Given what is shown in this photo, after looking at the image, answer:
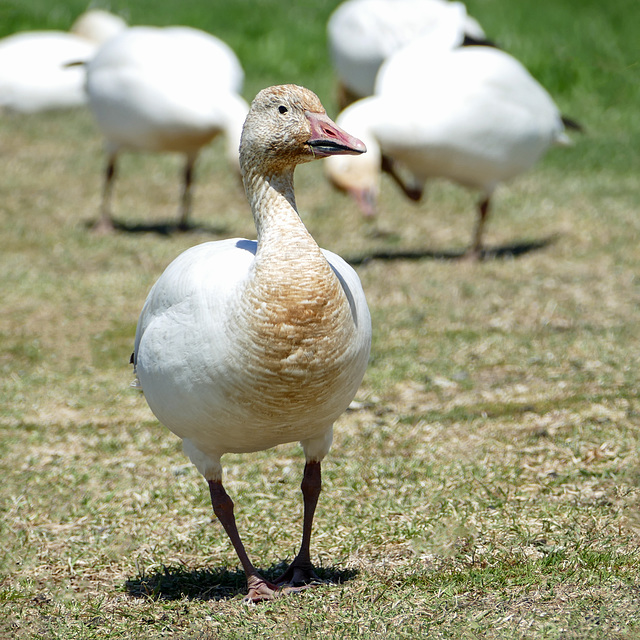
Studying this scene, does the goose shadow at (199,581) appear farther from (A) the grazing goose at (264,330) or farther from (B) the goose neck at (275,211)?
(B) the goose neck at (275,211)

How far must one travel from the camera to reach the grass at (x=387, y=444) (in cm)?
338

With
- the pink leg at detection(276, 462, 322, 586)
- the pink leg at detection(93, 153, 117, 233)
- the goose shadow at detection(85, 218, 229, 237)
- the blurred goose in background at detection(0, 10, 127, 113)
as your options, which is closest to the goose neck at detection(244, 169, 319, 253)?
the pink leg at detection(276, 462, 322, 586)

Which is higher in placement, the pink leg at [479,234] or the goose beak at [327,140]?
the goose beak at [327,140]

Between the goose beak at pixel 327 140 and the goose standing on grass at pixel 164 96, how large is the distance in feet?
14.4

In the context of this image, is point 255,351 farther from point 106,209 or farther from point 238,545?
point 106,209

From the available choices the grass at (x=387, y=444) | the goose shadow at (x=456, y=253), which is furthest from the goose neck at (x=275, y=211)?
the goose shadow at (x=456, y=253)

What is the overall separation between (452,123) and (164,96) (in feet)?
7.48

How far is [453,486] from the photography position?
425cm

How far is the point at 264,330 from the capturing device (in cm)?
303

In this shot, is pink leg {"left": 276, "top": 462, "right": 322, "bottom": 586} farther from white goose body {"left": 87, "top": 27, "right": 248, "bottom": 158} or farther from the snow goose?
white goose body {"left": 87, "top": 27, "right": 248, "bottom": 158}

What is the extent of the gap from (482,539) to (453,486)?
19.2 inches

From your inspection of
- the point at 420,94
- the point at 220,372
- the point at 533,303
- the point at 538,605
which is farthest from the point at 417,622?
the point at 420,94

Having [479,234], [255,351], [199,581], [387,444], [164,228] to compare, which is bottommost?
[164,228]

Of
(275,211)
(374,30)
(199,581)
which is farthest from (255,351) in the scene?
(374,30)
